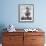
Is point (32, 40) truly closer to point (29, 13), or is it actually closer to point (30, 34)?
point (30, 34)

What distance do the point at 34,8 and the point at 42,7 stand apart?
0.26m

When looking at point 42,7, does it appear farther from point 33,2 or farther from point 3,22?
point 3,22

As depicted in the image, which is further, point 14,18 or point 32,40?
point 14,18

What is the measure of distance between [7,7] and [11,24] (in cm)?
56

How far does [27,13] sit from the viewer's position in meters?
4.16

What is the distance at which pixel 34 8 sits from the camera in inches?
163

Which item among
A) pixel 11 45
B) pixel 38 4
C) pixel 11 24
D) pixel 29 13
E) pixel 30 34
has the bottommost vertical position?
pixel 11 45

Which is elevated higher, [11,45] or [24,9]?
[24,9]

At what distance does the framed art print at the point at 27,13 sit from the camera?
4.12 metres

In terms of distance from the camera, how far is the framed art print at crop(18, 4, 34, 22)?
13.5ft

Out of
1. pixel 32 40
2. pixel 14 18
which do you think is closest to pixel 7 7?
pixel 14 18

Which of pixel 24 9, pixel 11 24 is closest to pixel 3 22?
pixel 11 24

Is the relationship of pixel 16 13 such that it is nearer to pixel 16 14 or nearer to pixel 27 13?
pixel 16 14

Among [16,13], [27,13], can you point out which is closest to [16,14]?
[16,13]
